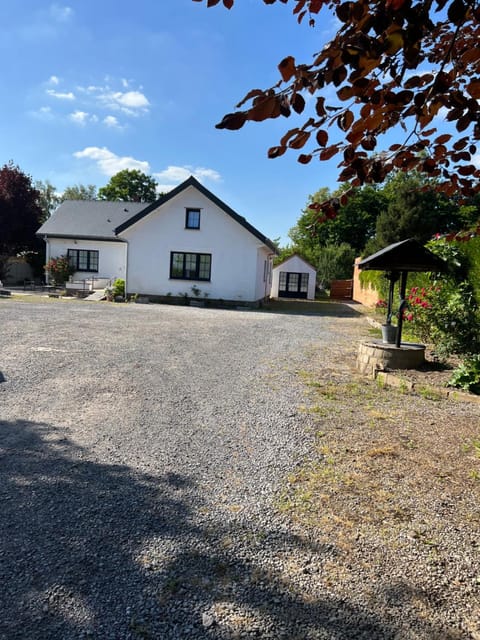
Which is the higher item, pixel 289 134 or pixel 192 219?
pixel 192 219

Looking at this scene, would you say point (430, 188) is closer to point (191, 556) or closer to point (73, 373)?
point (191, 556)

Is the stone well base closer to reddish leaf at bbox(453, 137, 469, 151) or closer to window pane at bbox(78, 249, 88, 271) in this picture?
reddish leaf at bbox(453, 137, 469, 151)

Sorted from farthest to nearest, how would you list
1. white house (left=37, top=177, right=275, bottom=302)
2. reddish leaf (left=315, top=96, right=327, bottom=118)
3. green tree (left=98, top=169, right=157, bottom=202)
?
green tree (left=98, top=169, right=157, bottom=202) < white house (left=37, top=177, right=275, bottom=302) < reddish leaf (left=315, top=96, right=327, bottom=118)

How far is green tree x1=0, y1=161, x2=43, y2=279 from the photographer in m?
29.1

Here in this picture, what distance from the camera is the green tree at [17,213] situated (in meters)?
29.1

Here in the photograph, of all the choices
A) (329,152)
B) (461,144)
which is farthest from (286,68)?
(461,144)

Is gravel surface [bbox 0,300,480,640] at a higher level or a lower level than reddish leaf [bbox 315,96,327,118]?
lower

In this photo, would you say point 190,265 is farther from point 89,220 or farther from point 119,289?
point 89,220

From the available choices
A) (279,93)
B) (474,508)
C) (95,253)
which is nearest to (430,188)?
(279,93)

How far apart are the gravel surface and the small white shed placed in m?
24.7


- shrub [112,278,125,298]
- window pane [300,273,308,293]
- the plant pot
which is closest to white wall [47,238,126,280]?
shrub [112,278,125,298]

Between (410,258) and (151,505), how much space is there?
5.99 m

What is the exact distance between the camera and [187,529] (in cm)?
261

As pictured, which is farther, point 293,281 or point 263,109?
point 293,281
